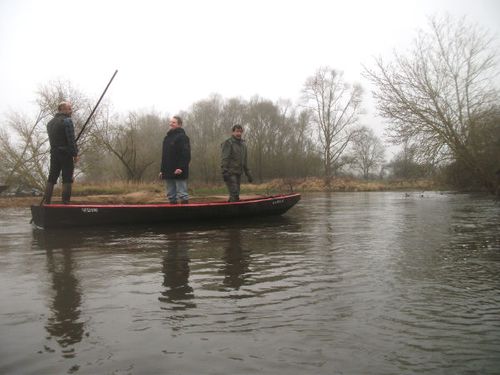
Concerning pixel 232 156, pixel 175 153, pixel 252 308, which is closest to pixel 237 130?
pixel 232 156

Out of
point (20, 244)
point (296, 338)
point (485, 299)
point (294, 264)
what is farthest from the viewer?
point (20, 244)

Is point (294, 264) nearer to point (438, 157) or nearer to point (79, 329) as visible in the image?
point (79, 329)

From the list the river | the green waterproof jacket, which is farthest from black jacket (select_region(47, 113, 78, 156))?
the green waterproof jacket

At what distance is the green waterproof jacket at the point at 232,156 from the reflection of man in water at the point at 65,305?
4.96 meters

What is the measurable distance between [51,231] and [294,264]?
486 centimetres

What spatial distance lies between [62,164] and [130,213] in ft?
5.24

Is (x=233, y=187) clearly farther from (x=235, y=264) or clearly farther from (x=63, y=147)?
(x=235, y=264)

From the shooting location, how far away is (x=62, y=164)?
7.89 metres

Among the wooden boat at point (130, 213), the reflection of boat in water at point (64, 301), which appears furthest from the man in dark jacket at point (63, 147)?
the reflection of boat in water at point (64, 301)

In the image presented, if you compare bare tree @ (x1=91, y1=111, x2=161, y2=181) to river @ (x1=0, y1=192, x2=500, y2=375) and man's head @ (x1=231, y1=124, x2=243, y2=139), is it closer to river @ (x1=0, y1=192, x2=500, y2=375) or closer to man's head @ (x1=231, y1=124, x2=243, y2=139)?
man's head @ (x1=231, y1=124, x2=243, y2=139)

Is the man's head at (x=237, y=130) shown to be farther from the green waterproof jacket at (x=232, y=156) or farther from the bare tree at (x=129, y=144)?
the bare tree at (x=129, y=144)

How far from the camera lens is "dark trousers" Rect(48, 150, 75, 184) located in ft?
25.7

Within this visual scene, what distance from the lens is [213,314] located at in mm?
2965

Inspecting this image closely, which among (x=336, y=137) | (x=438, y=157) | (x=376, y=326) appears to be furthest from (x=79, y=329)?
(x=336, y=137)
